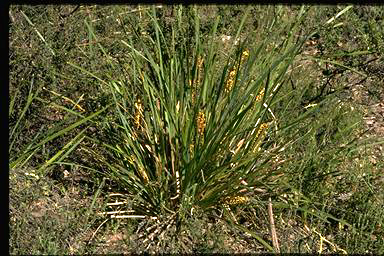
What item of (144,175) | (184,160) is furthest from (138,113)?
(184,160)

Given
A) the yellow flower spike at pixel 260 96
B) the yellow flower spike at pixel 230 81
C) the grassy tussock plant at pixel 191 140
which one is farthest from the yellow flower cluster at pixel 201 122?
the yellow flower spike at pixel 260 96

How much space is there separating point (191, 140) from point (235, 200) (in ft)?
1.31

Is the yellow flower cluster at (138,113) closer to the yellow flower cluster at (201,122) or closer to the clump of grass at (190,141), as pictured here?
the clump of grass at (190,141)

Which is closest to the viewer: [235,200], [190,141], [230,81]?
[190,141]

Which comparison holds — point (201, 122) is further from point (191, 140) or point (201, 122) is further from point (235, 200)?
point (235, 200)

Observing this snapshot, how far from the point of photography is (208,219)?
3.97m

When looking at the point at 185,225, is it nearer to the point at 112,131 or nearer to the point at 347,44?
the point at 112,131

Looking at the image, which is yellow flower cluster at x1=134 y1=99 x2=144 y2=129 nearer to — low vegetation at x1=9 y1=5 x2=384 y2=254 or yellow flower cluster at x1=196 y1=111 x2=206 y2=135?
low vegetation at x1=9 y1=5 x2=384 y2=254

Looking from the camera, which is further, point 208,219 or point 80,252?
point 208,219

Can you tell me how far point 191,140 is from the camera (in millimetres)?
3801

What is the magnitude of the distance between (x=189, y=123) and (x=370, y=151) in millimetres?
1499

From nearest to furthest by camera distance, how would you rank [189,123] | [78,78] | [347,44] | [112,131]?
[189,123] → [112,131] → [78,78] → [347,44]

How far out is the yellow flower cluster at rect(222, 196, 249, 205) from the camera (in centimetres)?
387

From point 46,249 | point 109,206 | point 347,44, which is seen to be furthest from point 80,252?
point 347,44
